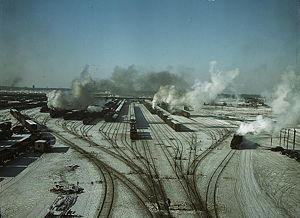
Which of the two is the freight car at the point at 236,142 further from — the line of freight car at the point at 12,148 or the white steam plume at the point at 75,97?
the white steam plume at the point at 75,97

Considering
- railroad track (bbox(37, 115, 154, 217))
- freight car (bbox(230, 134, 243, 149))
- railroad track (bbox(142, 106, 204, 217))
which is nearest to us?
railroad track (bbox(37, 115, 154, 217))

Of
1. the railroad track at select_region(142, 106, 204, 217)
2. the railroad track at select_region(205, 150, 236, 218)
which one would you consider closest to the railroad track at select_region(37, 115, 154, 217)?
the railroad track at select_region(142, 106, 204, 217)

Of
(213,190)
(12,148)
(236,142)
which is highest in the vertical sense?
(12,148)

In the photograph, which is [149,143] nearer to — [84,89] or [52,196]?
[52,196]

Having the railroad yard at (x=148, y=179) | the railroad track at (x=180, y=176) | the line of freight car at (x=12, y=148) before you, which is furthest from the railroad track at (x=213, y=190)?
the line of freight car at (x=12, y=148)

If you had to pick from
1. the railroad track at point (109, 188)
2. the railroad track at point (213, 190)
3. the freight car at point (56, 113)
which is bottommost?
the railroad track at point (213, 190)

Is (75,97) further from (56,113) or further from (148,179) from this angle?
(148,179)

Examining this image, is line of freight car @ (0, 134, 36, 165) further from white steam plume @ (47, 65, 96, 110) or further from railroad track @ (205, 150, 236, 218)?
white steam plume @ (47, 65, 96, 110)

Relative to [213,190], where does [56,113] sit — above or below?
above

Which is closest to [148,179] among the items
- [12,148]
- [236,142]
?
[12,148]
